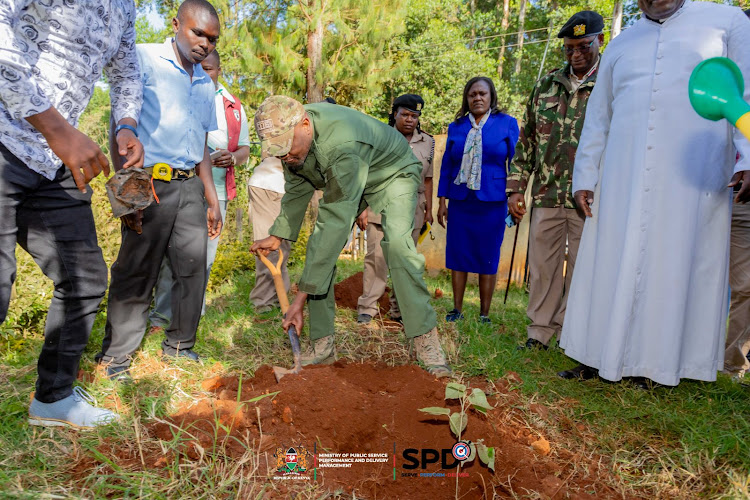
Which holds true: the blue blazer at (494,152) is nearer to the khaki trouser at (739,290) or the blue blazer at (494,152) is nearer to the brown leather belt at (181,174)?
the khaki trouser at (739,290)

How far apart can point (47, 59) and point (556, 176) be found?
125 inches

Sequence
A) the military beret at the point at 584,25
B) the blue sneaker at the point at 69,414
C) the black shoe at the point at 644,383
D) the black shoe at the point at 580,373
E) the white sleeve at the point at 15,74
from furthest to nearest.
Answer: the military beret at the point at 584,25 < the black shoe at the point at 580,373 < the black shoe at the point at 644,383 < the blue sneaker at the point at 69,414 < the white sleeve at the point at 15,74

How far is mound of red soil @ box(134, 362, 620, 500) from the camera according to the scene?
215 centimetres

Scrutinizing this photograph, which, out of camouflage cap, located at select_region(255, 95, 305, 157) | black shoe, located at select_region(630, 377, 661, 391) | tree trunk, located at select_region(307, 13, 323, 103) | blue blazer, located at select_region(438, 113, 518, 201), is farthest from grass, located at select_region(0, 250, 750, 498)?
tree trunk, located at select_region(307, 13, 323, 103)

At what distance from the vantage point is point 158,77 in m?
2.99

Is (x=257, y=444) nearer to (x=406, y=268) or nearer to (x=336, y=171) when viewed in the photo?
(x=406, y=268)

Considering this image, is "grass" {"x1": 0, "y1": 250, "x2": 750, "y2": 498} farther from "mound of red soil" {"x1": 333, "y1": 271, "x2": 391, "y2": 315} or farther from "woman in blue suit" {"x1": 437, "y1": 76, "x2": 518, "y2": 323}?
"mound of red soil" {"x1": 333, "y1": 271, "x2": 391, "y2": 315}

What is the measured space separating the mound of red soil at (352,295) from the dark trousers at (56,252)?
8.99ft

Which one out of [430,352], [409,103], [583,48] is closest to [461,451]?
[430,352]

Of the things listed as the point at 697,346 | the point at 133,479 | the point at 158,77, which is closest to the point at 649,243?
the point at 697,346

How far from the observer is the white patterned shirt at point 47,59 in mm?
1815

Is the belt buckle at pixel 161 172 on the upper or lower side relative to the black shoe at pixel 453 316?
upper

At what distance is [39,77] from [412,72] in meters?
16.8

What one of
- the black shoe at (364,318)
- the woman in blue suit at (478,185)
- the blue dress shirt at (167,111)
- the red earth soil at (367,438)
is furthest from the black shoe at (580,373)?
the blue dress shirt at (167,111)
